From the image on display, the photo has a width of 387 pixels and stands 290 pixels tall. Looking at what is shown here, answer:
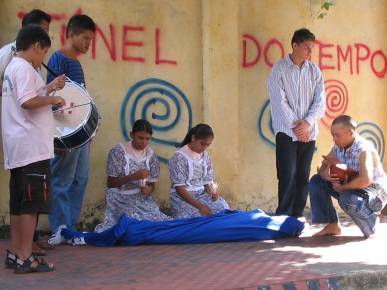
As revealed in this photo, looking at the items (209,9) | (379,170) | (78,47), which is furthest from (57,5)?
(379,170)

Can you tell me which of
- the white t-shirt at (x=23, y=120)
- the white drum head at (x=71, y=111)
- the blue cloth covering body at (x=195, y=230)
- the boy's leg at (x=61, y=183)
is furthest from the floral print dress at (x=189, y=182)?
the white t-shirt at (x=23, y=120)

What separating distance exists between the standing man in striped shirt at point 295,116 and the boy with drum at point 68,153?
77.8 inches

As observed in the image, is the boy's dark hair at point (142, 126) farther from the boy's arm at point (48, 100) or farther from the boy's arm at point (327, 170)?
the boy's arm at point (48, 100)

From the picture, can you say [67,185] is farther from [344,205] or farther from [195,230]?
[344,205]

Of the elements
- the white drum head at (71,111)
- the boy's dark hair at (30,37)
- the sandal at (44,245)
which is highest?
the boy's dark hair at (30,37)

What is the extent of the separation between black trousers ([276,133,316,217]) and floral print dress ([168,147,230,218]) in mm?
596

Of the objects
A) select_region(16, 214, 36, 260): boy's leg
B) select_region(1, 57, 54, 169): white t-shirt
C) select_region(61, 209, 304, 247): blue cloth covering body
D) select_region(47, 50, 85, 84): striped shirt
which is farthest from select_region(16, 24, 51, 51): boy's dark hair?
select_region(61, 209, 304, 247): blue cloth covering body

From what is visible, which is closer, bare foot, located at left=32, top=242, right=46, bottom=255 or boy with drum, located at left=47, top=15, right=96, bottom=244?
bare foot, located at left=32, top=242, right=46, bottom=255

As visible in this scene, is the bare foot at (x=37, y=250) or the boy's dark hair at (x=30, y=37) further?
the bare foot at (x=37, y=250)

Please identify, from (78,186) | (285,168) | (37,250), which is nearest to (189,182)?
(285,168)

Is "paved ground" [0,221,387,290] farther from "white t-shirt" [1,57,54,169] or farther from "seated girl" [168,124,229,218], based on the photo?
"white t-shirt" [1,57,54,169]

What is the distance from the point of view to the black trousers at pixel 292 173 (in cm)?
708

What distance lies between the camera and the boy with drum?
20.1ft

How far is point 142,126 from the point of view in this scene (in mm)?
6816
